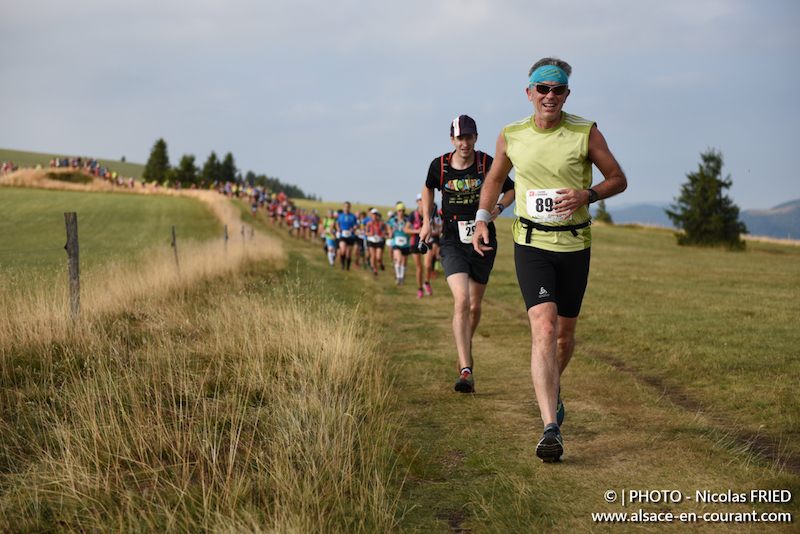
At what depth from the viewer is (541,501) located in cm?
314

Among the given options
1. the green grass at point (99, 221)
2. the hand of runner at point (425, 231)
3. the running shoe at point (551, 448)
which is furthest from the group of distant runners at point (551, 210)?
the green grass at point (99, 221)

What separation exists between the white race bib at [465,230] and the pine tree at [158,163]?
4094 inches

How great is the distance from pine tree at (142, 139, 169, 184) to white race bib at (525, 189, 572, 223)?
347 ft

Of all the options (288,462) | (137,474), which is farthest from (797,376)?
(137,474)

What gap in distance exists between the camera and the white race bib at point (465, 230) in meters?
5.92

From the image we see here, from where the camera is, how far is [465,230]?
5.97 metres

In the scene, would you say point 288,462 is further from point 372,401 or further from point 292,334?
point 292,334

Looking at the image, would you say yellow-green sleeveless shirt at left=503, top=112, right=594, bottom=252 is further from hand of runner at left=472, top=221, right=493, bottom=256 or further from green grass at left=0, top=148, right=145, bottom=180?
green grass at left=0, top=148, right=145, bottom=180

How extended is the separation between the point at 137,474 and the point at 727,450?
3.50 meters

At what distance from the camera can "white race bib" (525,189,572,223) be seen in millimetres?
3945

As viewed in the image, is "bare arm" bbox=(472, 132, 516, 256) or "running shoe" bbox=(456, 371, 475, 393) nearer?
"bare arm" bbox=(472, 132, 516, 256)

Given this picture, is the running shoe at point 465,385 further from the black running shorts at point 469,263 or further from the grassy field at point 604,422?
the black running shorts at point 469,263

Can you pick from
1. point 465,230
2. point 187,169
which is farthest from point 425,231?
point 187,169

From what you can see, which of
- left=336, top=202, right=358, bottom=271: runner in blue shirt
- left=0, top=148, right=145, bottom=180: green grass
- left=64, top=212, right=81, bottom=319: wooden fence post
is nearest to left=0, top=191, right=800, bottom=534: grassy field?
left=64, top=212, right=81, bottom=319: wooden fence post
